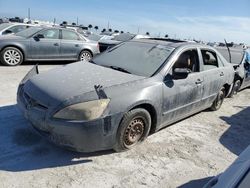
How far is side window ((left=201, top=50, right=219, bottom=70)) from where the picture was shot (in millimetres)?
5836

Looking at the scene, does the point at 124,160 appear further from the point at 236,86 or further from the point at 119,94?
the point at 236,86

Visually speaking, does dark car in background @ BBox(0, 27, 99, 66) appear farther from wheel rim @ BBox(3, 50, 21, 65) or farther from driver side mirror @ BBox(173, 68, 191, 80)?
driver side mirror @ BBox(173, 68, 191, 80)

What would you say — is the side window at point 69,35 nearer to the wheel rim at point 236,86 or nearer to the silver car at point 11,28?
the silver car at point 11,28

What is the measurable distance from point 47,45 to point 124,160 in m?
7.53

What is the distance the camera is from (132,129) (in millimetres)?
4250

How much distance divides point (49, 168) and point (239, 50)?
736 centimetres

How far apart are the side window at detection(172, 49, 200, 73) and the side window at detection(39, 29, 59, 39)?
6.69m

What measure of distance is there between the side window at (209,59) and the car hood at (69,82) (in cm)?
194

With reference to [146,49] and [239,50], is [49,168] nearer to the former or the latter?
[146,49]

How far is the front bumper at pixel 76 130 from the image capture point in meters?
3.63

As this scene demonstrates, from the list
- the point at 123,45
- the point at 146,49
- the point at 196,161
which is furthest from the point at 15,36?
the point at 196,161

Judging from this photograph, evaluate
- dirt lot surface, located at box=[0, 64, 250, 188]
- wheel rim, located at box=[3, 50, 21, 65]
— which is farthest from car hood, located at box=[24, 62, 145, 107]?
wheel rim, located at box=[3, 50, 21, 65]

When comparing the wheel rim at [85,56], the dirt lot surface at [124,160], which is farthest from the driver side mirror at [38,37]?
the dirt lot surface at [124,160]

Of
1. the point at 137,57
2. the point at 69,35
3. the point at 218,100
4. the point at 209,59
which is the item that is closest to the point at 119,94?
the point at 137,57
